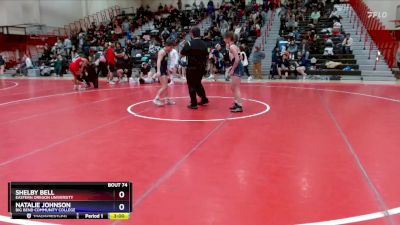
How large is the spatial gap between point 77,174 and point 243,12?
2263 cm

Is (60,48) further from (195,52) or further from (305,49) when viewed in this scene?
(195,52)

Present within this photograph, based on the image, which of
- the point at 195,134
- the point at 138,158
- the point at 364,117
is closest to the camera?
the point at 138,158

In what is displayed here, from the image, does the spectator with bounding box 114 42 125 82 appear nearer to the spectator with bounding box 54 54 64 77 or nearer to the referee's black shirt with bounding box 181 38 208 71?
the spectator with bounding box 54 54 64 77

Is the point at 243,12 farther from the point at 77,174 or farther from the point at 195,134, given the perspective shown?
the point at 77,174

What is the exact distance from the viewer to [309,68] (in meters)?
18.0

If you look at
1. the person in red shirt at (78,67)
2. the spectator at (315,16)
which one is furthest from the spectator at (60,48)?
the spectator at (315,16)

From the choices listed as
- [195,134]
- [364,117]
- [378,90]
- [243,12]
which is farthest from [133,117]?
[243,12]

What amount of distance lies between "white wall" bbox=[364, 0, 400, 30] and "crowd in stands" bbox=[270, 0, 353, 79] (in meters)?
4.10

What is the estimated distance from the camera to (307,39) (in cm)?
1973
